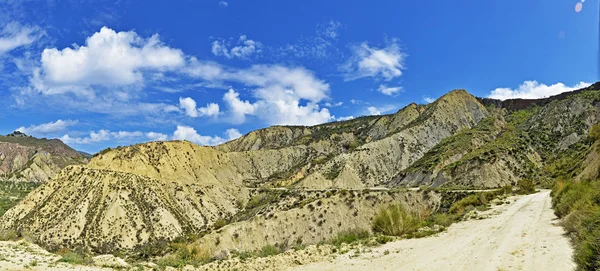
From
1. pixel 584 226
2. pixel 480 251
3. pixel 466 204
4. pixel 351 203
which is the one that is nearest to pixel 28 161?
pixel 351 203

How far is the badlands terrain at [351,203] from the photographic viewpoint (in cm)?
1414

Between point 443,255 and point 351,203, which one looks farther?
point 351,203

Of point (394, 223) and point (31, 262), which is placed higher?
point (31, 262)

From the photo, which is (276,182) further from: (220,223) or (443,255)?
(443,255)

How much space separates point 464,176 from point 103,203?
52.8 m

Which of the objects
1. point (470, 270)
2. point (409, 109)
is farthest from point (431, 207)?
point (409, 109)

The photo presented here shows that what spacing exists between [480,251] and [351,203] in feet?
93.2

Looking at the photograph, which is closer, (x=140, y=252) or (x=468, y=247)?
(x=468, y=247)

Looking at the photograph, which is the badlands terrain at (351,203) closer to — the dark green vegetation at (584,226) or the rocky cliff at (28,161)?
the dark green vegetation at (584,226)

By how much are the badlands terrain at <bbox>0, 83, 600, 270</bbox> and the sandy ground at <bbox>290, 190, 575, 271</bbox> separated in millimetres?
80

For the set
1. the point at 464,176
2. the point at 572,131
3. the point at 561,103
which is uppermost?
the point at 561,103

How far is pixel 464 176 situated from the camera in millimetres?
51750

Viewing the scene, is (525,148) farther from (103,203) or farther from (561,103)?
(103,203)

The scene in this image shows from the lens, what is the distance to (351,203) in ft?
136
